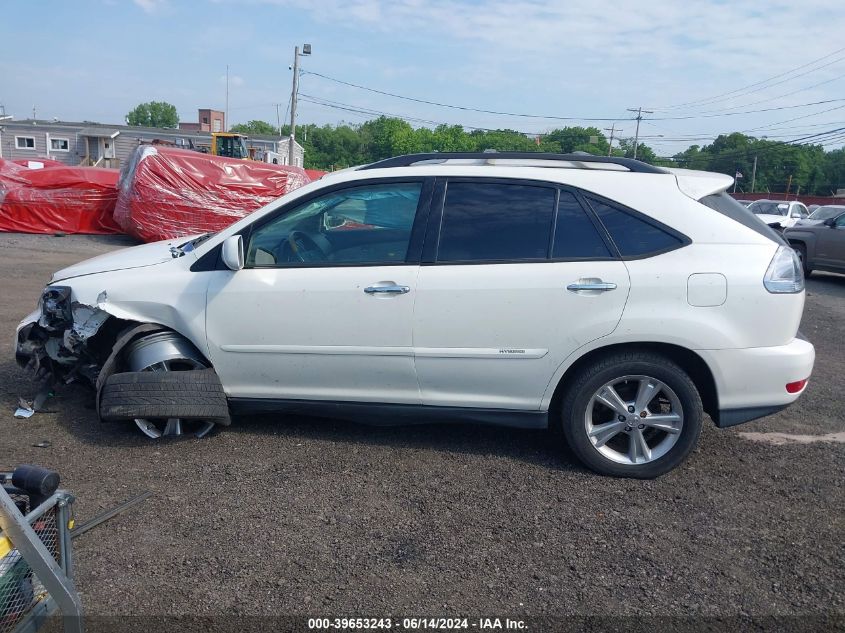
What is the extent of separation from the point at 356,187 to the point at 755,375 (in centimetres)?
260

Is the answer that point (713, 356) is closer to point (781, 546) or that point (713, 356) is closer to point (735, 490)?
point (735, 490)

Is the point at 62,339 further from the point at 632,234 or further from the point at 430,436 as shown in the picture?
the point at 632,234

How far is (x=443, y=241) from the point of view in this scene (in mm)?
4238

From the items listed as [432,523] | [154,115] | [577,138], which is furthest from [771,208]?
[154,115]

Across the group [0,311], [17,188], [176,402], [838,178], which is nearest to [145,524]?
[176,402]

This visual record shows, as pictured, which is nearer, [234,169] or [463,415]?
[463,415]

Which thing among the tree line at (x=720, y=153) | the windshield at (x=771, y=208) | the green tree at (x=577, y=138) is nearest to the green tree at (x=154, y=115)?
the tree line at (x=720, y=153)

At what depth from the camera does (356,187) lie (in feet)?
14.5

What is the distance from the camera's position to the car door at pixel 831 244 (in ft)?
46.9

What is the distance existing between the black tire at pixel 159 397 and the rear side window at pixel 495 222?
1666mm

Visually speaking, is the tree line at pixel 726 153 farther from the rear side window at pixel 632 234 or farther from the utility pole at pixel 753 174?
the rear side window at pixel 632 234

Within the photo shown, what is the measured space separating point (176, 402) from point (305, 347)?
2.82 ft

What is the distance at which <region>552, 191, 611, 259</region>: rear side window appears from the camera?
4.13m

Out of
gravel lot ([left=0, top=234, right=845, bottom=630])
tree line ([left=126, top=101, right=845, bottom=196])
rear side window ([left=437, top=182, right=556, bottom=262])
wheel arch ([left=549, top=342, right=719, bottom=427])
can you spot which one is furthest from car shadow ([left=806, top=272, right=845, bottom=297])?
tree line ([left=126, top=101, right=845, bottom=196])
